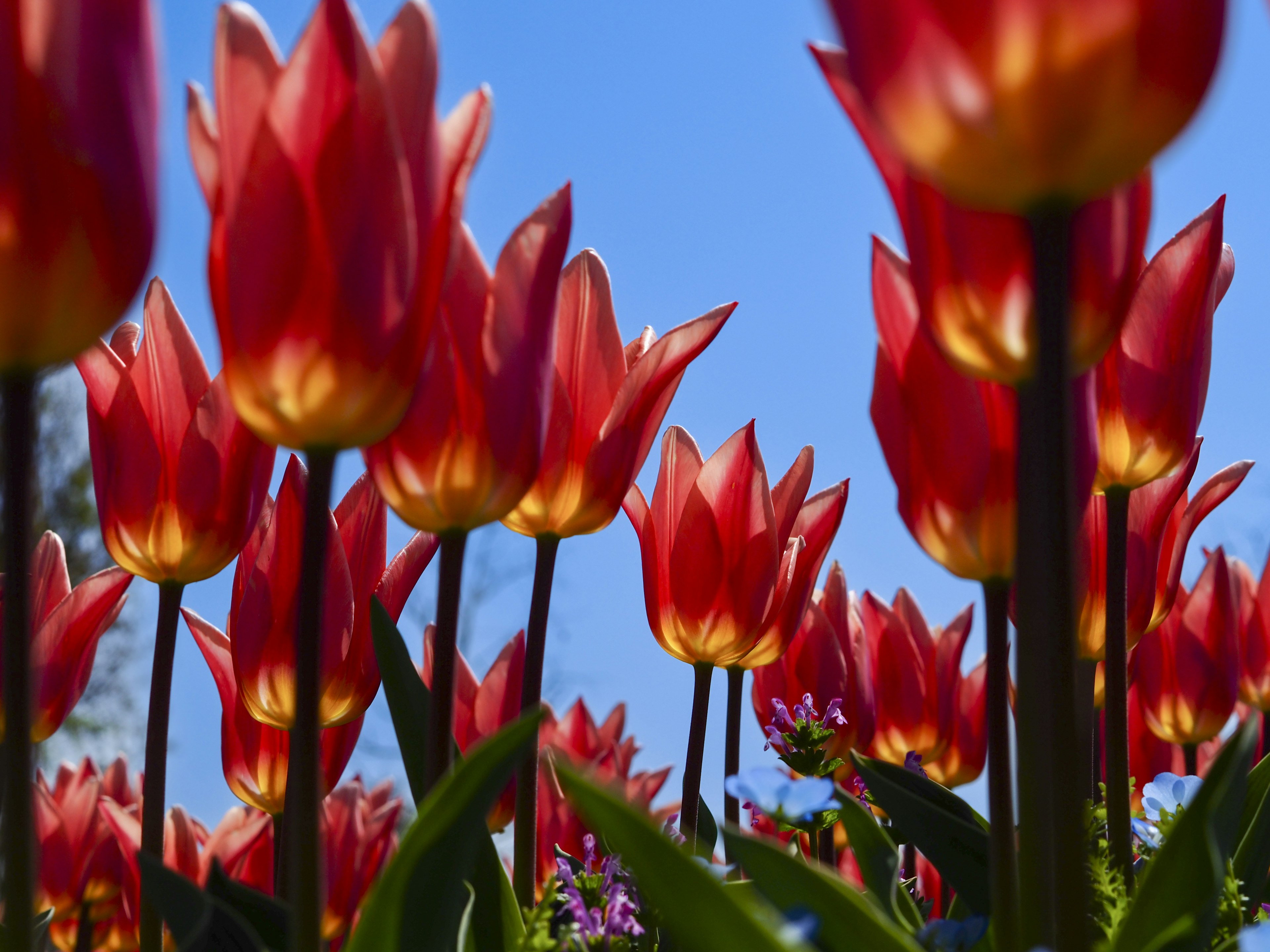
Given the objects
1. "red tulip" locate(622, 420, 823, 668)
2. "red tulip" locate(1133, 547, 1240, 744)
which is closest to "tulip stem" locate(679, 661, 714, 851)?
"red tulip" locate(622, 420, 823, 668)

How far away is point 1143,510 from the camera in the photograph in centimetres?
155

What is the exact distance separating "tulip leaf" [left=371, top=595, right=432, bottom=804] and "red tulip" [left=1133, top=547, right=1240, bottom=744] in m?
1.63

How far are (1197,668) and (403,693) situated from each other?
5.69 ft

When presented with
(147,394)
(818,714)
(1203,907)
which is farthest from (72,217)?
(818,714)

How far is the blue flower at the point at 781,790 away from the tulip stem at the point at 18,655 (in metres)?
0.62

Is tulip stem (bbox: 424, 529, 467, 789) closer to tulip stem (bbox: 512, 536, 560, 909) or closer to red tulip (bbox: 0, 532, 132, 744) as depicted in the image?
tulip stem (bbox: 512, 536, 560, 909)

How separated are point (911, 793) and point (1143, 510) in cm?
69

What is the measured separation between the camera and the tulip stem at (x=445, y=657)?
3.26 feet

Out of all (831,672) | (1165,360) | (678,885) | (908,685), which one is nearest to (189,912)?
(678,885)

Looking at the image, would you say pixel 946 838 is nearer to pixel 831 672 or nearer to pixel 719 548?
pixel 719 548

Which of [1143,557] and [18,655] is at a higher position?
[1143,557]

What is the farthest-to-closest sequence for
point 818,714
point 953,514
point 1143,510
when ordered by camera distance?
point 818,714 → point 1143,510 → point 953,514

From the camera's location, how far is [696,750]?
153cm

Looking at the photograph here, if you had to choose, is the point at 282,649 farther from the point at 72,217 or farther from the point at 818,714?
the point at 818,714
